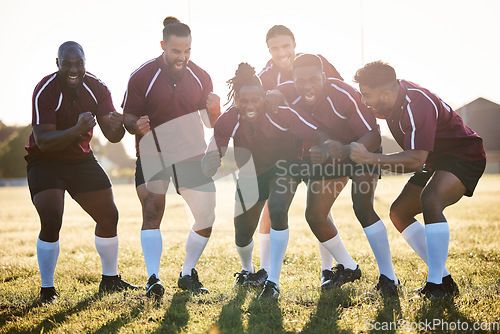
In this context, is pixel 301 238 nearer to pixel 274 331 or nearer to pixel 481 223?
pixel 481 223

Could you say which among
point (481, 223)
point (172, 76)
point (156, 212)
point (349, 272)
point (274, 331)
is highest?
point (172, 76)

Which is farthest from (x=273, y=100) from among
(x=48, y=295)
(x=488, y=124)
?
(x=488, y=124)

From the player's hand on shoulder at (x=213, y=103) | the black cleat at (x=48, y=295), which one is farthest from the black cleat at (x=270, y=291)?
the black cleat at (x=48, y=295)

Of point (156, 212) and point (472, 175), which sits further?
point (156, 212)

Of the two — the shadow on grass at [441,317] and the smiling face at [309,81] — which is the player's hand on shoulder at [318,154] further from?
the shadow on grass at [441,317]

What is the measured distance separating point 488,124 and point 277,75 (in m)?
56.5

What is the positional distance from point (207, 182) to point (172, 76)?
116cm

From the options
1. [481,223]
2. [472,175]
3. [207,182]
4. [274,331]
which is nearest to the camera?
[274,331]

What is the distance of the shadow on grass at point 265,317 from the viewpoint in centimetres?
346

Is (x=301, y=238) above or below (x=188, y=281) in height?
below

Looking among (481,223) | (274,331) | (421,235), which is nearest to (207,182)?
(274,331)

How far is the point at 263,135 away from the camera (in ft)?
15.4

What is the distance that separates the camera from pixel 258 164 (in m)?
4.72

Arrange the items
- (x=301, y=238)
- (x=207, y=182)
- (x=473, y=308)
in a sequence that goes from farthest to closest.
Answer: (x=301, y=238) < (x=207, y=182) < (x=473, y=308)
